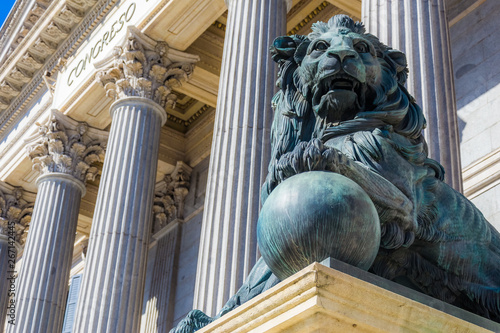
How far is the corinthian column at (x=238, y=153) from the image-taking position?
11.7 metres

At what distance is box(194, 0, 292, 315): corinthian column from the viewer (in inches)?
460

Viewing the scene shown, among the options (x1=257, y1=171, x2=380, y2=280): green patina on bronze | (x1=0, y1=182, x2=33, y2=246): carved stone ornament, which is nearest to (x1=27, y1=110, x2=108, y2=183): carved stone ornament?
(x1=0, y1=182, x2=33, y2=246): carved stone ornament

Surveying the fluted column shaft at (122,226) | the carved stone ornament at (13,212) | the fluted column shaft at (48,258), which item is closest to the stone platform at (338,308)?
the fluted column shaft at (122,226)

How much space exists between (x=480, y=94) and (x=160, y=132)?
7.46m

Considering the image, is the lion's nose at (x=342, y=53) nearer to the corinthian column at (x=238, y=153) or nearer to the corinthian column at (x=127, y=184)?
the corinthian column at (x=238, y=153)

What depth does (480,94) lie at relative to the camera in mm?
15602

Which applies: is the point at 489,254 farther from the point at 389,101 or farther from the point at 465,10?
the point at 465,10

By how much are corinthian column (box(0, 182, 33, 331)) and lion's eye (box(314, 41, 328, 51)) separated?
2292 cm

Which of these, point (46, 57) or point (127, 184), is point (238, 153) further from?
point (46, 57)

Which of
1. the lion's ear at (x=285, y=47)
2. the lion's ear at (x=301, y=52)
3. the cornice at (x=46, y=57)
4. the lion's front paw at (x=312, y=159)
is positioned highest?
the cornice at (x=46, y=57)

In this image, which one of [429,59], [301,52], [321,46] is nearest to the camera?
[321,46]

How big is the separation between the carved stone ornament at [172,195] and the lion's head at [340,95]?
2229 centimetres

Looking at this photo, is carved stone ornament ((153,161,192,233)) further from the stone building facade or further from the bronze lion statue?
the bronze lion statue

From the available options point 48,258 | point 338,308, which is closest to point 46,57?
point 48,258
